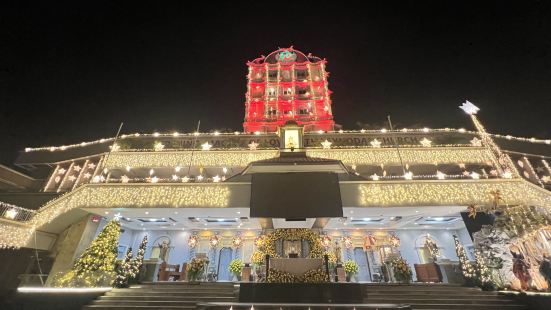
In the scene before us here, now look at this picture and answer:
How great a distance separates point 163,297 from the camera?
1009 centimetres

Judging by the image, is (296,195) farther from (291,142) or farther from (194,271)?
(194,271)

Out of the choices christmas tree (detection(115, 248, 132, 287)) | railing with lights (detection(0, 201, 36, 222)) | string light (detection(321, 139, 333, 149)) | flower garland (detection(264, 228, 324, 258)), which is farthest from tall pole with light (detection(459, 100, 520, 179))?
railing with lights (detection(0, 201, 36, 222))

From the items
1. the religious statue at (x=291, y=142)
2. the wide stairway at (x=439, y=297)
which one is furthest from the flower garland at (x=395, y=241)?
the religious statue at (x=291, y=142)

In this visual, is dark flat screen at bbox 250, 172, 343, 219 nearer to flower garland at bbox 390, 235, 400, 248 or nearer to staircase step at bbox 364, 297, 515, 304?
staircase step at bbox 364, 297, 515, 304

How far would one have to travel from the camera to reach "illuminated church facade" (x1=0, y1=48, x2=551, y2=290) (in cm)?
1343

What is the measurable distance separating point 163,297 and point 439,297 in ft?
38.5

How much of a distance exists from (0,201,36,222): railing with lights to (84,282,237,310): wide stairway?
7779mm

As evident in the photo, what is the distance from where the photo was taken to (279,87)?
28922 mm

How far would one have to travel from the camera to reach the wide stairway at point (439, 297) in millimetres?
9477

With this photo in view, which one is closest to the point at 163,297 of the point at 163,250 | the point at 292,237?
A: the point at 292,237

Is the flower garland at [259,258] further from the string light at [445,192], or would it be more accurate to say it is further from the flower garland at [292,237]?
the string light at [445,192]

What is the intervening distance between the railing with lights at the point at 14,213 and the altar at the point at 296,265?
47.0ft

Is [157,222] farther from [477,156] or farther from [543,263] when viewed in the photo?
[477,156]

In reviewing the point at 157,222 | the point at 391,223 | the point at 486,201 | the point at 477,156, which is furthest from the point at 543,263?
the point at 157,222
